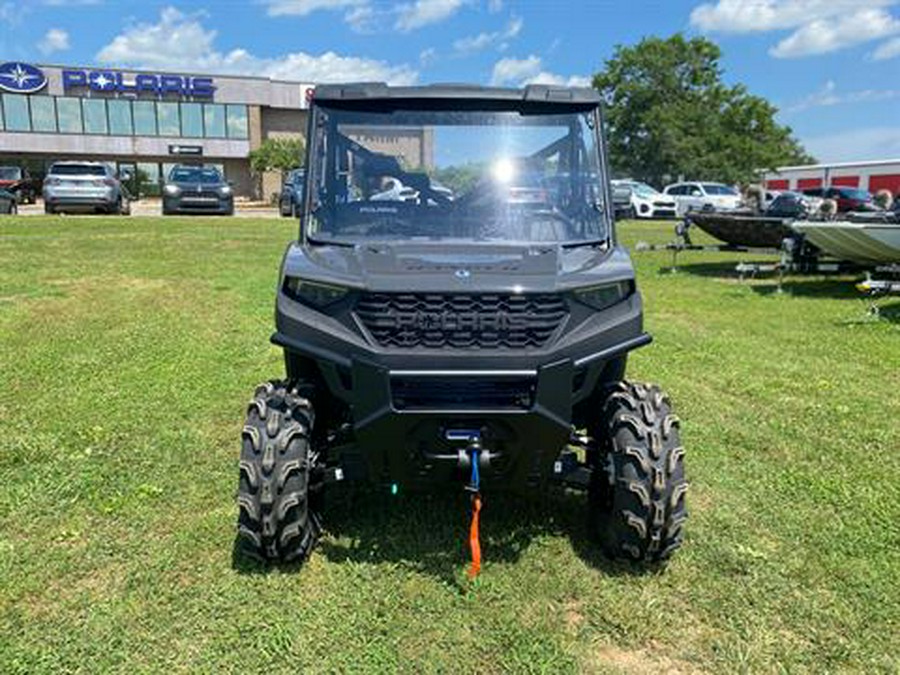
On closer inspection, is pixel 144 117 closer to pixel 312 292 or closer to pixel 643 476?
pixel 312 292

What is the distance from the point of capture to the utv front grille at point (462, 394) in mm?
3027

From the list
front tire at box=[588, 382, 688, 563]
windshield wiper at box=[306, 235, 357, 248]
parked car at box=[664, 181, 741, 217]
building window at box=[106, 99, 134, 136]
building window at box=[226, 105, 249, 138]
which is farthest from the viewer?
building window at box=[226, 105, 249, 138]

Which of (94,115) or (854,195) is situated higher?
(94,115)

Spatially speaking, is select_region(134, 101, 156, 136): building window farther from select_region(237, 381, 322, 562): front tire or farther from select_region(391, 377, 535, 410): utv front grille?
select_region(391, 377, 535, 410): utv front grille

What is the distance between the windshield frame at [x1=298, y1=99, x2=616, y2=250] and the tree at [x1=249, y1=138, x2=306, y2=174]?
146ft

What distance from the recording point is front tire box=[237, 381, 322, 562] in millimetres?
3203

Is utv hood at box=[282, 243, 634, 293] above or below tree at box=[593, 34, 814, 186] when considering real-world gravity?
below

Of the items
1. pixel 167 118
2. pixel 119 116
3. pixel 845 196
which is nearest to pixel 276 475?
pixel 845 196

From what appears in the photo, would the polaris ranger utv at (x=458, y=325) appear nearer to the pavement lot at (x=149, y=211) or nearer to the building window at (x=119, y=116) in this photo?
the pavement lot at (x=149, y=211)

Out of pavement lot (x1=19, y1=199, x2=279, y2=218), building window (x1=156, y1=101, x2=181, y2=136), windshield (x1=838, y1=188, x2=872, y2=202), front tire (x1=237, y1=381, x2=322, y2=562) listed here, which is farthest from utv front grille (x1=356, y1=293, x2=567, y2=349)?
building window (x1=156, y1=101, x2=181, y2=136)

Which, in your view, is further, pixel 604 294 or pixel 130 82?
pixel 130 82

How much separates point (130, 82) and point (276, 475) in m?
52.2

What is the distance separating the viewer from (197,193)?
945 inches

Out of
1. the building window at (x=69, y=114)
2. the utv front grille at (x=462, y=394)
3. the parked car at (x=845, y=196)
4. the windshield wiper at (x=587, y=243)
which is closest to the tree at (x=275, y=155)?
the building window at (x=69, y=114)
